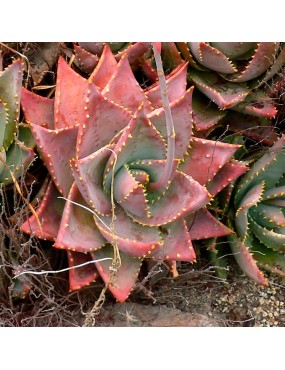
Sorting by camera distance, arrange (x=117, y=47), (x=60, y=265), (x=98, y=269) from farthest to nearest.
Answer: (x=117, y=47) → (x=60, y=265) → (x=98, y=269)

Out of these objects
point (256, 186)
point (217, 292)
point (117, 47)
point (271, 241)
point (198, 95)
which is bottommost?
point (217, 292)

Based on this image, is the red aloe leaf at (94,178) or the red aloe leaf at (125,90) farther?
the red aloe leaf at (125,90)

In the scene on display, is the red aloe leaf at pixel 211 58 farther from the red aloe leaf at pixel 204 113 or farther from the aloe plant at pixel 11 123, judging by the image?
the aloe plant at pixel 11 123

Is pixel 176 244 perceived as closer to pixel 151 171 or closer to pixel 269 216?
pixel 151 171

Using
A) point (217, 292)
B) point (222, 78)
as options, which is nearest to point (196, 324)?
point (217, 292)

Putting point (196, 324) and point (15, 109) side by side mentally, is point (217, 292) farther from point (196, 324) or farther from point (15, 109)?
point (15, 109)

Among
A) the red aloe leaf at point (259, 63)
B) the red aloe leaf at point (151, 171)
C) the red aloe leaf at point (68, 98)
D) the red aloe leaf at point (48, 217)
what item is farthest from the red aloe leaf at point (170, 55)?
the red aloe leaf at point (48, 217)
